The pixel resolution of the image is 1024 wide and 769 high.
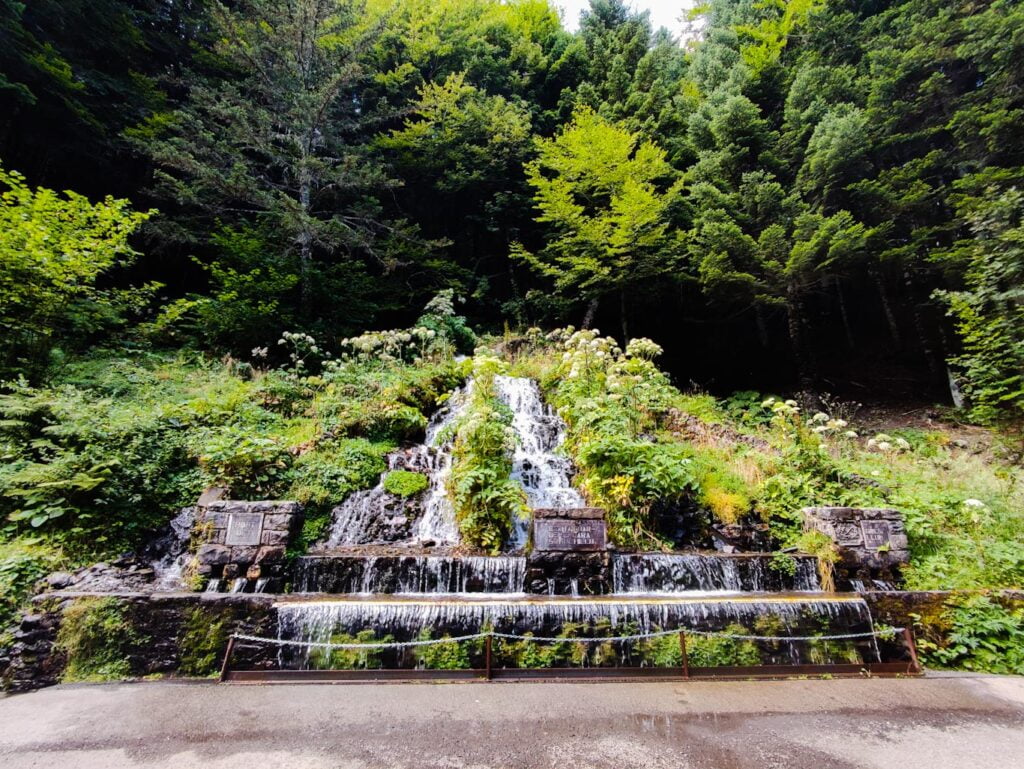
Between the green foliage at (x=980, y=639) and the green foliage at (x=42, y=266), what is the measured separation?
12.4m

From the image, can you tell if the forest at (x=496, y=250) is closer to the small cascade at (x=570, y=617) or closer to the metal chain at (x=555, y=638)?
the small cascade at (x=570, y=617)

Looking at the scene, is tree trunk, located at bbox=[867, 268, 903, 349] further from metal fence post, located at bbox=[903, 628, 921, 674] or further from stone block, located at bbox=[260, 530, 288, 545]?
stone block, located at bbox=[260, 530, 288, 545]

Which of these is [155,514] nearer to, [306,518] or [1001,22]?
[306,518]

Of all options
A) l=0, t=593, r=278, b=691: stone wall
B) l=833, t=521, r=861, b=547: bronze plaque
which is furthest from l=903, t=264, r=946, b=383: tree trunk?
l=0, t=593, r=278, b=691: stone wall

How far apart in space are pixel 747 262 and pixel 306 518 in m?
11.0

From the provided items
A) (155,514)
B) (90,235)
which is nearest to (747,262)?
(155,514)

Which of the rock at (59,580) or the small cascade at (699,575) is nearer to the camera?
the rock at (59,580)

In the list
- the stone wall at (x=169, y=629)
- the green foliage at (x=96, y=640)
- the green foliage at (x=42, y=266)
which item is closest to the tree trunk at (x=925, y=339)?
the stone wall at (x=169, y=629)

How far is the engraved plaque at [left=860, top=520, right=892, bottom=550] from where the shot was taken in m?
5.35

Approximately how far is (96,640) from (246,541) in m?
1.38

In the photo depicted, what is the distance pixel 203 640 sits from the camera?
4.23 metres

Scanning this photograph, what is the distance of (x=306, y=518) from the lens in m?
6.00

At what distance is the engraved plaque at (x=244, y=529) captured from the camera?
198 inches

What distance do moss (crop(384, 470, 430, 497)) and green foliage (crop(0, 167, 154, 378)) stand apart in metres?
5.81
